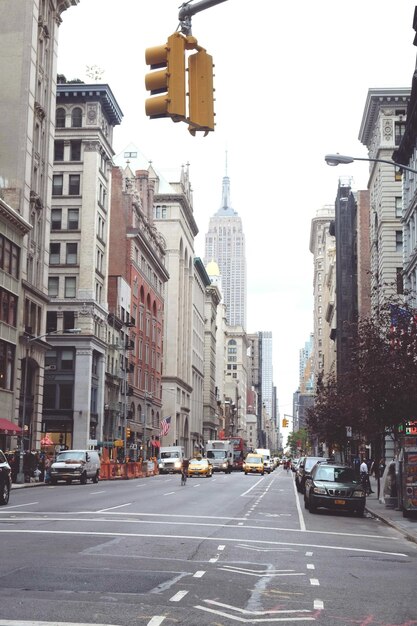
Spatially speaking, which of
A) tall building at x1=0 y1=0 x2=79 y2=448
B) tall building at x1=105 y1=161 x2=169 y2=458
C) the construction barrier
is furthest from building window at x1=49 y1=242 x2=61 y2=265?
the construction barrier

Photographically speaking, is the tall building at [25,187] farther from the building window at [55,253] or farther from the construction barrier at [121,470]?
the building window at [55,253]

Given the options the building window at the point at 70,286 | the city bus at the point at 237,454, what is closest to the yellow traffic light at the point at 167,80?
the building window at the point at 70,286

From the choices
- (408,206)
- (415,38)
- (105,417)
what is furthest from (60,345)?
(415,38)

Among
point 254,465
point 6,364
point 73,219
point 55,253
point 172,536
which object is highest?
point 73,219

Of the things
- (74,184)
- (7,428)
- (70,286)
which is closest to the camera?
(7,428)

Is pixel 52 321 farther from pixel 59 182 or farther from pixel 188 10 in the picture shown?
pixel 188 10

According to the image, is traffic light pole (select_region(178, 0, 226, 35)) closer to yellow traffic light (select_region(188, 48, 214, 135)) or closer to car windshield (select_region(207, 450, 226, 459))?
yellow traffic light (select_region(188, 48, 214, 135))

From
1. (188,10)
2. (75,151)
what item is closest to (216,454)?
(75,151)

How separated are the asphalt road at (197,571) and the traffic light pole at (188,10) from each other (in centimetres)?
644

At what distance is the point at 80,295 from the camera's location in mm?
81250

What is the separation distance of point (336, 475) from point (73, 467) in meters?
22.8

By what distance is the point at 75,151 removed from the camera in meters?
84.3

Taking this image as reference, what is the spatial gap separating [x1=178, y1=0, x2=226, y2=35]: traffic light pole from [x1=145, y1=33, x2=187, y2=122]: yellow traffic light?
34cm

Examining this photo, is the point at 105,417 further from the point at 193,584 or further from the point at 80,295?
the point at 193,584
